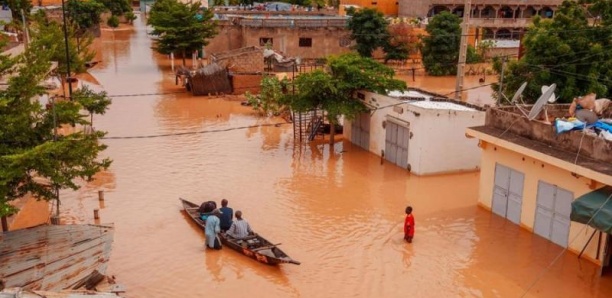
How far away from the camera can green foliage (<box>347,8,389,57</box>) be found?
46.5m

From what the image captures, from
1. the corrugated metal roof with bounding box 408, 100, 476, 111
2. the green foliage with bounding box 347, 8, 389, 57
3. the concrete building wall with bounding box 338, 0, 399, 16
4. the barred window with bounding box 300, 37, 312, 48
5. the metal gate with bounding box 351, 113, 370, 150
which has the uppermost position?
the concrete building wall with bounding box 338, 0, 399, 16

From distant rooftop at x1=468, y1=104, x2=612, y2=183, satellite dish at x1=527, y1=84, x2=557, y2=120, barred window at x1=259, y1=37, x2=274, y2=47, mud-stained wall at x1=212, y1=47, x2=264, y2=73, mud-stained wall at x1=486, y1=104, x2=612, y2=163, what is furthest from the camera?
barred window at x1=259, y1=37, x2=274, y2=47

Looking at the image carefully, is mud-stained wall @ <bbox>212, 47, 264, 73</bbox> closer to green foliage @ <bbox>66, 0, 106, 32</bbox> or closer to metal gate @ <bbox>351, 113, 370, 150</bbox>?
metal gate @ <bbox>351, 113, 370, 150</bbox>

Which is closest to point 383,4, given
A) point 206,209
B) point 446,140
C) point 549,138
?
point 446,140

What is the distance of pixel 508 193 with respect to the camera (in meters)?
16.9

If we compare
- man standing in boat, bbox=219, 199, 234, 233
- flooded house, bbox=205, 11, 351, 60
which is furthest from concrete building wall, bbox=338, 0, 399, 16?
man standing in boat, bbox=219, 199, 234, 233

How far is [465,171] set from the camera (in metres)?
21.6

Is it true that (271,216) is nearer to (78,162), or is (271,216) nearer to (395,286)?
(395,286)

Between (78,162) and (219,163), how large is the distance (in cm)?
995

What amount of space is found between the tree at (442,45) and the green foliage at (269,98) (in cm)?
1802

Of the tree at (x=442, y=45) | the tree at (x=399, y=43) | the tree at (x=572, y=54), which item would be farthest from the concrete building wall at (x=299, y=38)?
the tree at (x=572, y=54)

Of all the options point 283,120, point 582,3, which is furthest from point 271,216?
point 582,3

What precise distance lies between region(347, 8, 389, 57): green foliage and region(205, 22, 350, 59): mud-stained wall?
285 cm

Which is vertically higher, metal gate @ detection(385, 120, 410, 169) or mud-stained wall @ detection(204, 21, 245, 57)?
mud-stained wall @ detection(204, 21, 245, 57)
